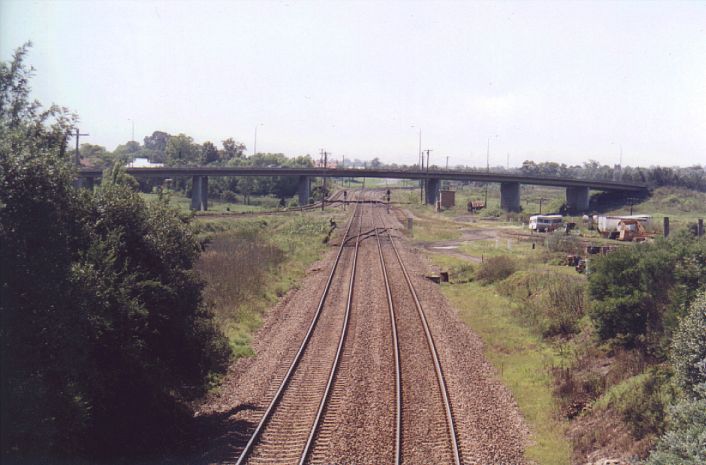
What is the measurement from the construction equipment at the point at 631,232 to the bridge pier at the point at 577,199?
144 feet

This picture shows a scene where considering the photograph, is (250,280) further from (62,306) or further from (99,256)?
(62,306)

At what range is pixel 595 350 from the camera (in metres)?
17.6

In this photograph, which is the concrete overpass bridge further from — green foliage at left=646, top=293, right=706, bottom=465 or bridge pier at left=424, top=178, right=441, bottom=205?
green foliage at left=646, top=293, right=706, bottom=465

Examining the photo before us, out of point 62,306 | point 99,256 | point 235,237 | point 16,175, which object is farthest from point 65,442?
point 235,237

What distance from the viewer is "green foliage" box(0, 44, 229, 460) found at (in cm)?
870

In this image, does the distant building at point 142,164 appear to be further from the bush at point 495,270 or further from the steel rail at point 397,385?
the steel rail at point 397,385

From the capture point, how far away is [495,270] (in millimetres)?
31984

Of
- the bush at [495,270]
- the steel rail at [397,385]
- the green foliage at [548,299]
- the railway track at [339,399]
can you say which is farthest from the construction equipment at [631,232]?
the railway track at [339,399]

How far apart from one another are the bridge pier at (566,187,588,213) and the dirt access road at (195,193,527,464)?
7638 centimetres

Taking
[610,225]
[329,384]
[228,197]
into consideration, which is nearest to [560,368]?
[329,384]

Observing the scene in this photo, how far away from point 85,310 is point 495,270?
2494 cm

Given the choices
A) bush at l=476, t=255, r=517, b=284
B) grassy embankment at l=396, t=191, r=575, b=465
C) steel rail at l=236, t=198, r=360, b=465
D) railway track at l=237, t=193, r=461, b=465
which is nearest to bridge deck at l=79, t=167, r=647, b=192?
grassy embankment at l=396, t=191, r=575, b=465

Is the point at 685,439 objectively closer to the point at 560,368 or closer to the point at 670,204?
the point at 560,368

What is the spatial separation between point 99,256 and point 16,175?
2.74 m
